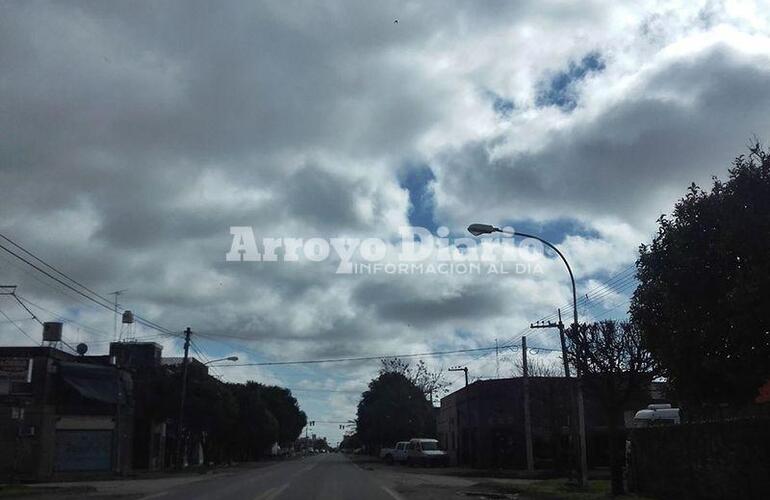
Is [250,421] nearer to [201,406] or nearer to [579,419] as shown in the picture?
[201,406]

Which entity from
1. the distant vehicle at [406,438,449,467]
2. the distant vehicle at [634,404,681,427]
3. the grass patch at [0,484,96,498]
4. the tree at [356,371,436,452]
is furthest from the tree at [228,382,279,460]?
the distant vehicle at [634,404,681,427]

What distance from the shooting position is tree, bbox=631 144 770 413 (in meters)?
13.7

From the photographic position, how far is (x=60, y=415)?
149 feet

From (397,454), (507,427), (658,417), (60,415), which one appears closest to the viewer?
(658,417)

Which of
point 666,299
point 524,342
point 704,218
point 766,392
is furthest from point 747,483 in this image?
point 524,342

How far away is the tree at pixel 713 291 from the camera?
45.1ft

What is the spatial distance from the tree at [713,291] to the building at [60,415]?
3308 cm

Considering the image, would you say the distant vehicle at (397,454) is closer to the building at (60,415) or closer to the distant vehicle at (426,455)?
the distant vehicle at (426,455)

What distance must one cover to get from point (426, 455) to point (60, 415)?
1053 inches

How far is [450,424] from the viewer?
75.0 meters

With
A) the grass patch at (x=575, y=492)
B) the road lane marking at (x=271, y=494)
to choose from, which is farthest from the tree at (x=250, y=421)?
the grass patch at (x=575, y=492)

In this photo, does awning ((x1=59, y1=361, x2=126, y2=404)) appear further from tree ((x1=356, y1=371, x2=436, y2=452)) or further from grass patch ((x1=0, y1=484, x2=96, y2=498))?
tree ((x1=356, y1=371, x2=436, y2=452))

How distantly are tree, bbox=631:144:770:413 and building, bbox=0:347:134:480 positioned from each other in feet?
109

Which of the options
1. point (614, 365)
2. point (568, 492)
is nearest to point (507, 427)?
point (614, 365)
